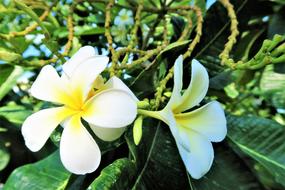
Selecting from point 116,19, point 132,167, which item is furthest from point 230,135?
point 116,19

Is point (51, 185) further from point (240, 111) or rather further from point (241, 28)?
point (240, 111)

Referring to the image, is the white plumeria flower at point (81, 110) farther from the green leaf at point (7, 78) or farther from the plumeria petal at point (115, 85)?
the green leaf at point (7, 78)

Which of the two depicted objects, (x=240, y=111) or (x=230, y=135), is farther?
(x=240, y=111)

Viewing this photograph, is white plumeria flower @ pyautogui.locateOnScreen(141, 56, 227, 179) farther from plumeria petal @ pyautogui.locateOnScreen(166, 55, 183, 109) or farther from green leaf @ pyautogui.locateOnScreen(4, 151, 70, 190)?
green leaf @ pyautogui.locateOnScreen(4, 151, 70, 190)

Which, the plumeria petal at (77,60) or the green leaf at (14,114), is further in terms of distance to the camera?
the green leaf at (14,114)

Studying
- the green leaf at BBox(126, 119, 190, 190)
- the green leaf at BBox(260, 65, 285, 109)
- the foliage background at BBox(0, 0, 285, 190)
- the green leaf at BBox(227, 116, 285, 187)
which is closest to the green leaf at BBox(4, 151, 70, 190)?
the foliage background at BBox(0, 0, 285, 190)

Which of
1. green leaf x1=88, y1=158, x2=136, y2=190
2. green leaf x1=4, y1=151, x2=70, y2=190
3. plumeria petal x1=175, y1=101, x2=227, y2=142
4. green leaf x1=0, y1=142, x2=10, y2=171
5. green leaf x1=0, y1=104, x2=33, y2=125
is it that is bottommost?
green leaf x1=0, y1=142, x2=10, y2=171

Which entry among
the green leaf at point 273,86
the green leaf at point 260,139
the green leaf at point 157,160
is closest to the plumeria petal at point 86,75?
the green leaf at point 157,160
